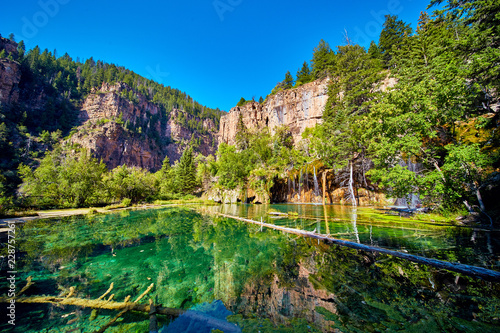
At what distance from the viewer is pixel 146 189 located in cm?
3747

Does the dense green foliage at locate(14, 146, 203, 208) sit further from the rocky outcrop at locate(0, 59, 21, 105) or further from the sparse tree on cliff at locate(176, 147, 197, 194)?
the rocky outcrop at locate(0, 59, 21, 105)

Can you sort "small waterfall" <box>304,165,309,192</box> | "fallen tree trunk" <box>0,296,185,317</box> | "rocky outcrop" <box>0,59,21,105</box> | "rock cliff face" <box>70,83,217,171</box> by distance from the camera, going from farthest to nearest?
"rock cliff face" <box>70,83,217,171</box> → "rocky outcrop" <box>0,59,21,105</box> → "small waterfall" <box>304,165,309,192</box> → "fallen tree trunk" <box>0,296,185,317</box>

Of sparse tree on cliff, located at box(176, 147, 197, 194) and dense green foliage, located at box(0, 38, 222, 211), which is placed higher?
dense green foliage, located at box(0, 38, 222, 211)

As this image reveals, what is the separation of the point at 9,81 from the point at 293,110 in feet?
320

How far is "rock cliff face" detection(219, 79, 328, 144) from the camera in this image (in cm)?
4691

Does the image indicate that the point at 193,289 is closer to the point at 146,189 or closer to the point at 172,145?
the point at 146,189

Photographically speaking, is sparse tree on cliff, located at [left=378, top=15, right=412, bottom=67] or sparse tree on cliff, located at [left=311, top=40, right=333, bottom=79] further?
sparse tree on cliff, located at [left=311, top=40, right=333, bottom=79]

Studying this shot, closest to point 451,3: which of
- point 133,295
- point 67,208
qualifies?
point 133,295

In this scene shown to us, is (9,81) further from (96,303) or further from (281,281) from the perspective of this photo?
(281,281)

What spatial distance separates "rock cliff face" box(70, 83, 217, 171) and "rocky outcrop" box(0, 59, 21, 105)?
61.5ft

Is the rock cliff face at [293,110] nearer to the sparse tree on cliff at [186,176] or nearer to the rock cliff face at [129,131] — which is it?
the sparse tree on cliff at [186,176]

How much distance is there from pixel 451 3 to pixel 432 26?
89.6 feet

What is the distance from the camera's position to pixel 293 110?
5172cm

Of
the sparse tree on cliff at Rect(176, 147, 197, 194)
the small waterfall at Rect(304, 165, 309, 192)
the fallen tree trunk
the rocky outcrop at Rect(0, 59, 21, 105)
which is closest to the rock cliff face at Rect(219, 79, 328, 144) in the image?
the small waterfall at Rect(304, 165, 309, 192)
